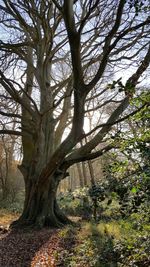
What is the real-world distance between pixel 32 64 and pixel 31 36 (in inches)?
39.9

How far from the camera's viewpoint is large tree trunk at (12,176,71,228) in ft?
28.1

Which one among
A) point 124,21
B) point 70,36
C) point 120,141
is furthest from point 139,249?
point 124,21

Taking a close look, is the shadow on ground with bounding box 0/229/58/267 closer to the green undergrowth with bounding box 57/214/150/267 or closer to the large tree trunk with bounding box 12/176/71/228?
the green undergrowth with bounding box 57/214/150/267

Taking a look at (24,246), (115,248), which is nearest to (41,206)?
(24,246)

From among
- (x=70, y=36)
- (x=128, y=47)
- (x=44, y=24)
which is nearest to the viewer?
(x=70, y=36)

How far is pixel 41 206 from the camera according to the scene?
875 centimetres

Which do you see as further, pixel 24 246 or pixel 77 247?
pixel 24 246

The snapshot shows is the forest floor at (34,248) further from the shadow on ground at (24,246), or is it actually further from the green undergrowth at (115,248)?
the green undergrowth at (115,248)

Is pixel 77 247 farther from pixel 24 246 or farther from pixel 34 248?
pixel 24 246

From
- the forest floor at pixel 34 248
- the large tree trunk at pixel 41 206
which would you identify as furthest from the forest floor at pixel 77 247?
the large tree trunk at pixel 41 206

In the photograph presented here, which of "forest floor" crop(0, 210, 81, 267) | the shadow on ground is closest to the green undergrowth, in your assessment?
"forest floor" crop(0, 210, 81, 267)

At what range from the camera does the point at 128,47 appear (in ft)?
31.4

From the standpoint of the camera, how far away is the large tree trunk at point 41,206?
337 inches

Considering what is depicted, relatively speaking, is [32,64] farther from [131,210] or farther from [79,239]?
[131,210]
